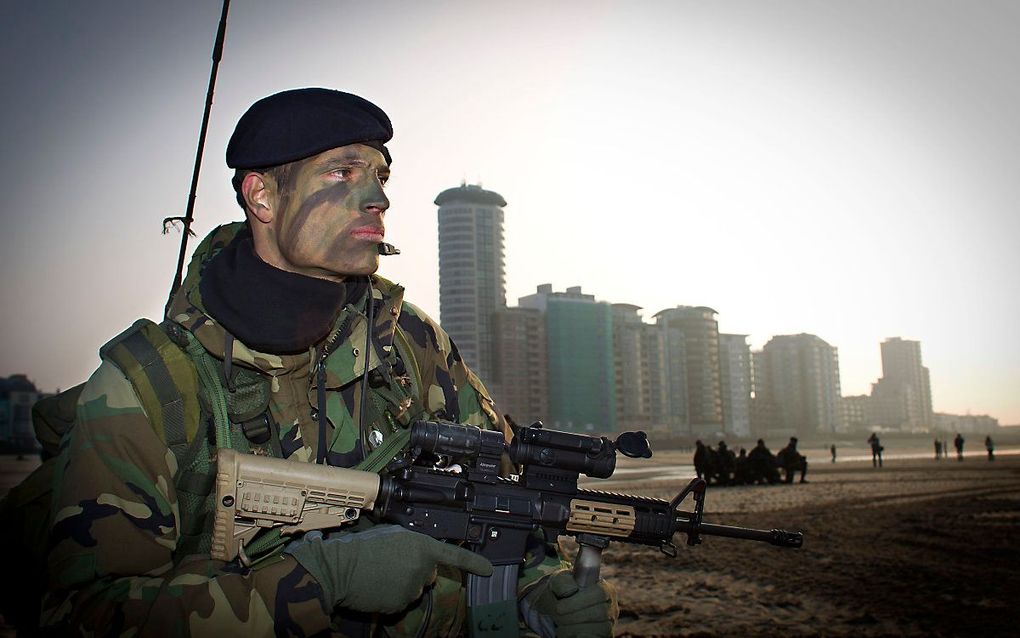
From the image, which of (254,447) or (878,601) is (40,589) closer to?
(254,447)

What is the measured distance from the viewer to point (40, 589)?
2.11 meters

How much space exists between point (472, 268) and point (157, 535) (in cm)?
6123

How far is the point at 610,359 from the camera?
2741 inches

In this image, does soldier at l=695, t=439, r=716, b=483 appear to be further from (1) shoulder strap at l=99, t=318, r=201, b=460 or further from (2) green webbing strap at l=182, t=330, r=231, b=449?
(1) shoulder strap at l=99, t=318, r=201, b=460

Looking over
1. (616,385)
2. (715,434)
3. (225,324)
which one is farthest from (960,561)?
(715,434)

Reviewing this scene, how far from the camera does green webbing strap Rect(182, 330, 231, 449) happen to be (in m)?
2.50

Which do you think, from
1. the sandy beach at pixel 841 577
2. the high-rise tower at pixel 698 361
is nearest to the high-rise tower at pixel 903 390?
the high-rise tower at pixel 698 361

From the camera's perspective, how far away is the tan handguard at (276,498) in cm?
230

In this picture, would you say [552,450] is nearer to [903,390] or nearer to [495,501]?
[495,501]

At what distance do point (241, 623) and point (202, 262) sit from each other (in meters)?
1.52

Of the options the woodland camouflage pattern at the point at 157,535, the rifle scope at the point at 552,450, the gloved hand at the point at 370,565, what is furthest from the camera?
the rifle scope at the point at 552,450

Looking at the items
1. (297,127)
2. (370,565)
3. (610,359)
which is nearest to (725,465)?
(370,565)

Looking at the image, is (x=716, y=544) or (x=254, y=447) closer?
(x=254, y=447)

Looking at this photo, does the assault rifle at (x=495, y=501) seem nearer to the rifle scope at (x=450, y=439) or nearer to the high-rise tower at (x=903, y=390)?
the rifle scope at (x=450, y=439)
